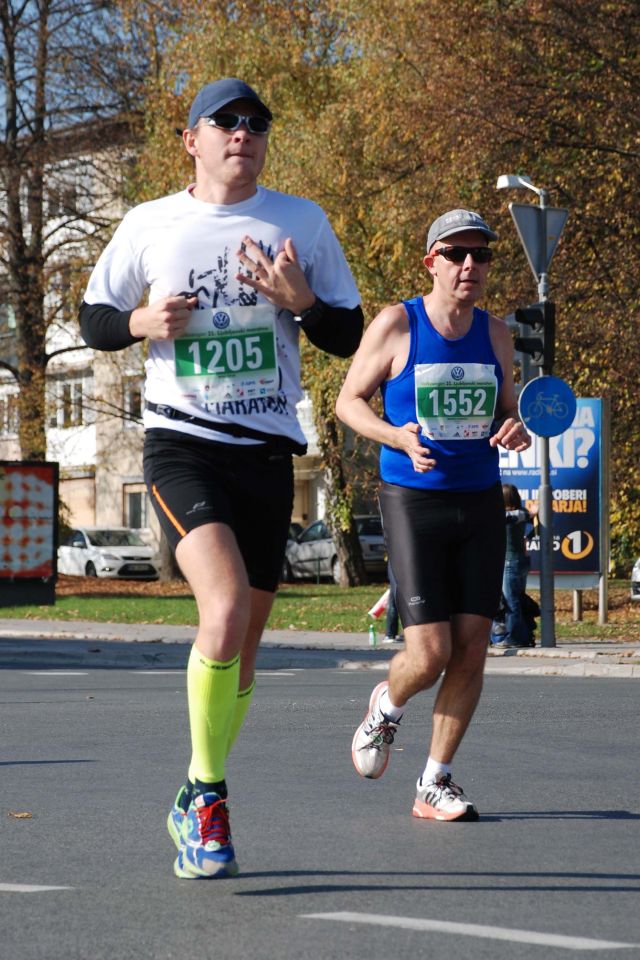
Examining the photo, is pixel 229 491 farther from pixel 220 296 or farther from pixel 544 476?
pixel 544 476

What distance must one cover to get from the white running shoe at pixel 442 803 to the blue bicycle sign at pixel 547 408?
11977mm

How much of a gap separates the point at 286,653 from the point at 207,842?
14423 millimetres

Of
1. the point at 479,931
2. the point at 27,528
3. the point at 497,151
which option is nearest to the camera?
the point at 479,931

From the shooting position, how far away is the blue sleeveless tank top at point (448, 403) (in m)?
6.67

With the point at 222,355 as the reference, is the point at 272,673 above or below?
Answer: below

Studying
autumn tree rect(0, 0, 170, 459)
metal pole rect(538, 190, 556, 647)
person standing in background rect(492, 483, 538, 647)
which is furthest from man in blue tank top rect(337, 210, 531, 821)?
autumn tree rect(0, 0, 170, 459)

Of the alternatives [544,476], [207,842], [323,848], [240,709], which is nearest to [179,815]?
[207,842]

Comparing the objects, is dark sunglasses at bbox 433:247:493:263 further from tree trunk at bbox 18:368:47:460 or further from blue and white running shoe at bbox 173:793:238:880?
tree trunk at bbox 18:368:47:460

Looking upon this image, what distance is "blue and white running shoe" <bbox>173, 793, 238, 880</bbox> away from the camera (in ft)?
16.9

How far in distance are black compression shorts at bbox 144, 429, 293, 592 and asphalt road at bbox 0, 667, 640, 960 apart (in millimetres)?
955

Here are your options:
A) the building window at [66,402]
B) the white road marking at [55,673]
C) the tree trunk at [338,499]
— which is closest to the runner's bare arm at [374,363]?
the white road marking at [55,673]

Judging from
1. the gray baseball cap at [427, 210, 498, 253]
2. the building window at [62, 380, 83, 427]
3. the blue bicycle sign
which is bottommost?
the blue bicycle sign

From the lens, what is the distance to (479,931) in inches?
174

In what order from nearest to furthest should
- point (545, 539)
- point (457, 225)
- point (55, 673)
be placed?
1. point (457, 225)
2. point (55, 673)
3. point (545, 539)
